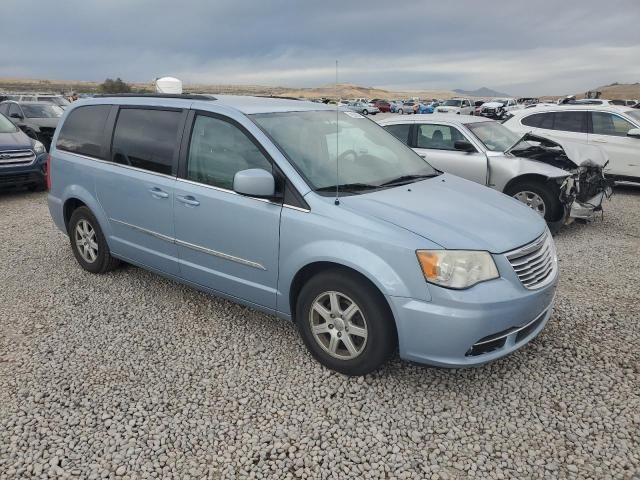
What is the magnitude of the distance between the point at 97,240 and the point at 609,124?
30.4 ft

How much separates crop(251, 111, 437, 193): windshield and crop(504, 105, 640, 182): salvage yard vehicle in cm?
636

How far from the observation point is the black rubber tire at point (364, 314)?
2889 millimetres

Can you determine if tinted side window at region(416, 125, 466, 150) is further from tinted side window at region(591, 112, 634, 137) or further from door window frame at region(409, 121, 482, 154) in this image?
tinted side window at region(591, 112, 634, 137)

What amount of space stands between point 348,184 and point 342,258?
2.20ft

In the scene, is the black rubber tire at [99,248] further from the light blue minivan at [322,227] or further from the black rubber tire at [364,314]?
the black rubber tire at [364,314]

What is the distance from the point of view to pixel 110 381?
125 inches

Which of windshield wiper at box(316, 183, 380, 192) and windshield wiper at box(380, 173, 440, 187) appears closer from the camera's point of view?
windshield wiper at box(316, 183, 380, 192)

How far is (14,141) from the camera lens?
8.92 metres

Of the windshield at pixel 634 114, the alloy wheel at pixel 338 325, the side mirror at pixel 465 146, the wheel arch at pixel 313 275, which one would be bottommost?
the alloy wheel at pixel 338 325

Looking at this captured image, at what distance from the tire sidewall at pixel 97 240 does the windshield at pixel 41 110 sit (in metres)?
11.8

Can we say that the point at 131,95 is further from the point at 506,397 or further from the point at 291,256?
the point at 506,397

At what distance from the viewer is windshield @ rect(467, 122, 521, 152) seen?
7.19 m

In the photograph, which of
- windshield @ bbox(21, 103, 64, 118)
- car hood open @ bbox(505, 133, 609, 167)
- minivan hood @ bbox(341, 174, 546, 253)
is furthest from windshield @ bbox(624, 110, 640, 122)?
windshield @ bbox(21, 103, 64, 118)

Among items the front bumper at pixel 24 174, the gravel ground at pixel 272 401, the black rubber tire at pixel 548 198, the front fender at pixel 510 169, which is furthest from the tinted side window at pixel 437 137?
the front bumper at pixel 24 174
